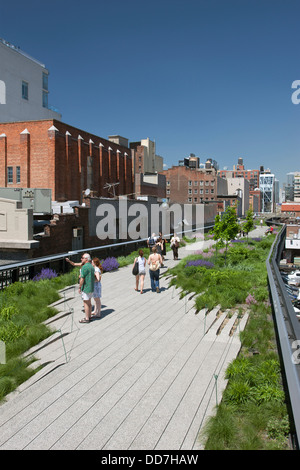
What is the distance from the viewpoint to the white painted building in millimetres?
45125

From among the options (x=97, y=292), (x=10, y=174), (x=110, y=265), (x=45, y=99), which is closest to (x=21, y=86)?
(x=45, y=99)

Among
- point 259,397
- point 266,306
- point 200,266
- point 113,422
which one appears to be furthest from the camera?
point 200,266

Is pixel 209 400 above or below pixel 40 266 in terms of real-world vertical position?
below

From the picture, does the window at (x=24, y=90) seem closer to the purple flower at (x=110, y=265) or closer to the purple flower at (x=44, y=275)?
the purple flower at (x=110, y=265)

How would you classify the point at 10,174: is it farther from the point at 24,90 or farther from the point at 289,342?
the point at 289,342

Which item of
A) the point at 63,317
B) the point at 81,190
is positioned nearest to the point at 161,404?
the point at 63,317

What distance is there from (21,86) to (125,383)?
5115cm

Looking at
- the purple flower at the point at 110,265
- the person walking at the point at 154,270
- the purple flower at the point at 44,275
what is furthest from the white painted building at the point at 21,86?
the person walking at the point at 154,270

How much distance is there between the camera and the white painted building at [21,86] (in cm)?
4512

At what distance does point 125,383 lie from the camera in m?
5.75

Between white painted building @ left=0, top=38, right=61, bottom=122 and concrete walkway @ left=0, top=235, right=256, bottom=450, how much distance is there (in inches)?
1660

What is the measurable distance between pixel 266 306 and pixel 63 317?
5265 millimetres

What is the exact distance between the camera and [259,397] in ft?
16.6
